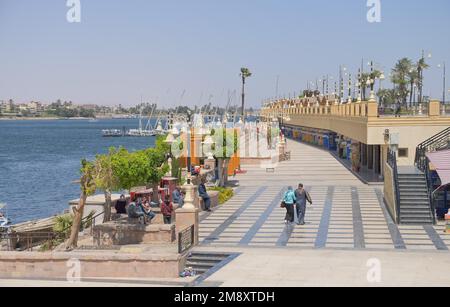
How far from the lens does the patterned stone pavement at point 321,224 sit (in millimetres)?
20609

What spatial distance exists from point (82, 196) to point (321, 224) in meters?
7.79

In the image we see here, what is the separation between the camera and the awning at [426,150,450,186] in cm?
2402

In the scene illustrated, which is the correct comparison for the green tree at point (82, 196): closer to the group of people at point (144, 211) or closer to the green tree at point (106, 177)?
the green tree at point (106, 177)

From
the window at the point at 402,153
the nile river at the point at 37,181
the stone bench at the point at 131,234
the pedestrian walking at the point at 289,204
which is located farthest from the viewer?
the nile river at the point at 37,181

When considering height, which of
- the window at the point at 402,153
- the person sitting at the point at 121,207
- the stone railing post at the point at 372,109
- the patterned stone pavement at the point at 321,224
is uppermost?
the stone railing post at the point at 372,109

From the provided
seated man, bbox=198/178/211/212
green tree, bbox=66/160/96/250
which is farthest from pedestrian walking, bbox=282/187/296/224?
green tree, bbox=66/160/96/250

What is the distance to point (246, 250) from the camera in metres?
19.3

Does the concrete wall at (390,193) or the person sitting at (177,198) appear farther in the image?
the person sitting at (177,198)

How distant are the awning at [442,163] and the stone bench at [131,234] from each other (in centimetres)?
880

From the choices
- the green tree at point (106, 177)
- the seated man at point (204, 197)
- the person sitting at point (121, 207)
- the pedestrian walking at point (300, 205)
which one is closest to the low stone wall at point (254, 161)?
the seated man at point (204, 197)

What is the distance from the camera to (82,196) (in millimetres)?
20188

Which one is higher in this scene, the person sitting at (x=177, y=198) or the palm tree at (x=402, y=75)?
the palm tree at (x=402, y=75)

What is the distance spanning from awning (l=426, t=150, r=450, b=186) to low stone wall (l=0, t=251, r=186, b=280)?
1065 centimetres
